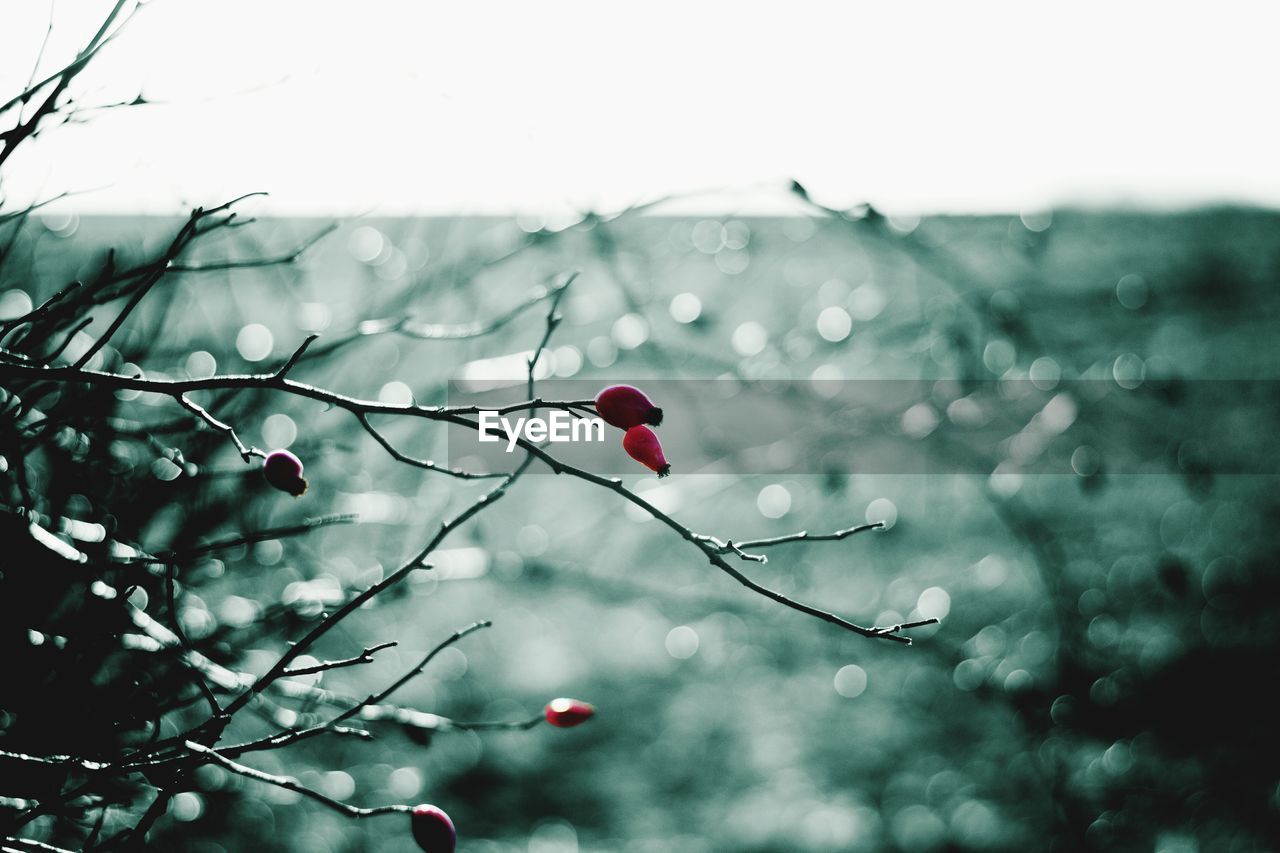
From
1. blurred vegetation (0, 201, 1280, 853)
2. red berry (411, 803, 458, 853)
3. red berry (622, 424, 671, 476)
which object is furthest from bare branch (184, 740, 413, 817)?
red berry (622, 424, 671, 476)

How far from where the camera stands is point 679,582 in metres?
3.56

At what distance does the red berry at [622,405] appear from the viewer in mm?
698

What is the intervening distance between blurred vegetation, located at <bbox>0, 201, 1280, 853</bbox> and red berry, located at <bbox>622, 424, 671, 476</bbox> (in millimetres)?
362

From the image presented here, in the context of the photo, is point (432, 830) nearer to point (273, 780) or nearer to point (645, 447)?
point (273, 780)

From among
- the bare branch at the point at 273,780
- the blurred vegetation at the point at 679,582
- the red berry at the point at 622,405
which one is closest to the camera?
the bare branch at the point at 273,780

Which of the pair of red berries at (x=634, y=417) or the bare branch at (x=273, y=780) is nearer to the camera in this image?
the bare branch at (x=273, y=780)

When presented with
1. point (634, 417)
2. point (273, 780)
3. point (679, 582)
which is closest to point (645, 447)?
point (634, 417)

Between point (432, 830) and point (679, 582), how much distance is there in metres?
2.89

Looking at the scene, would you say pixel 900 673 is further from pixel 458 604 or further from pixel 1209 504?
pixel 458 604

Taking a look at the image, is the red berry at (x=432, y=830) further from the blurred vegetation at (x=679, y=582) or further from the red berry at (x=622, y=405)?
the red berry at (x=622, y=405)

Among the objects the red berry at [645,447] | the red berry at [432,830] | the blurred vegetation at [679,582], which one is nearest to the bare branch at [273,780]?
the red berry at [432,830]

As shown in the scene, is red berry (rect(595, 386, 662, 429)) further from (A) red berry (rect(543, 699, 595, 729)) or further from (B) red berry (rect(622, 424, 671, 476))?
(A) red berry (rect(543, 699, 595, 729))

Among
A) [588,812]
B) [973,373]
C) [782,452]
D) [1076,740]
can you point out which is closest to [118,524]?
[973,373]

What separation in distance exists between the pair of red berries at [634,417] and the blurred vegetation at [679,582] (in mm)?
365
